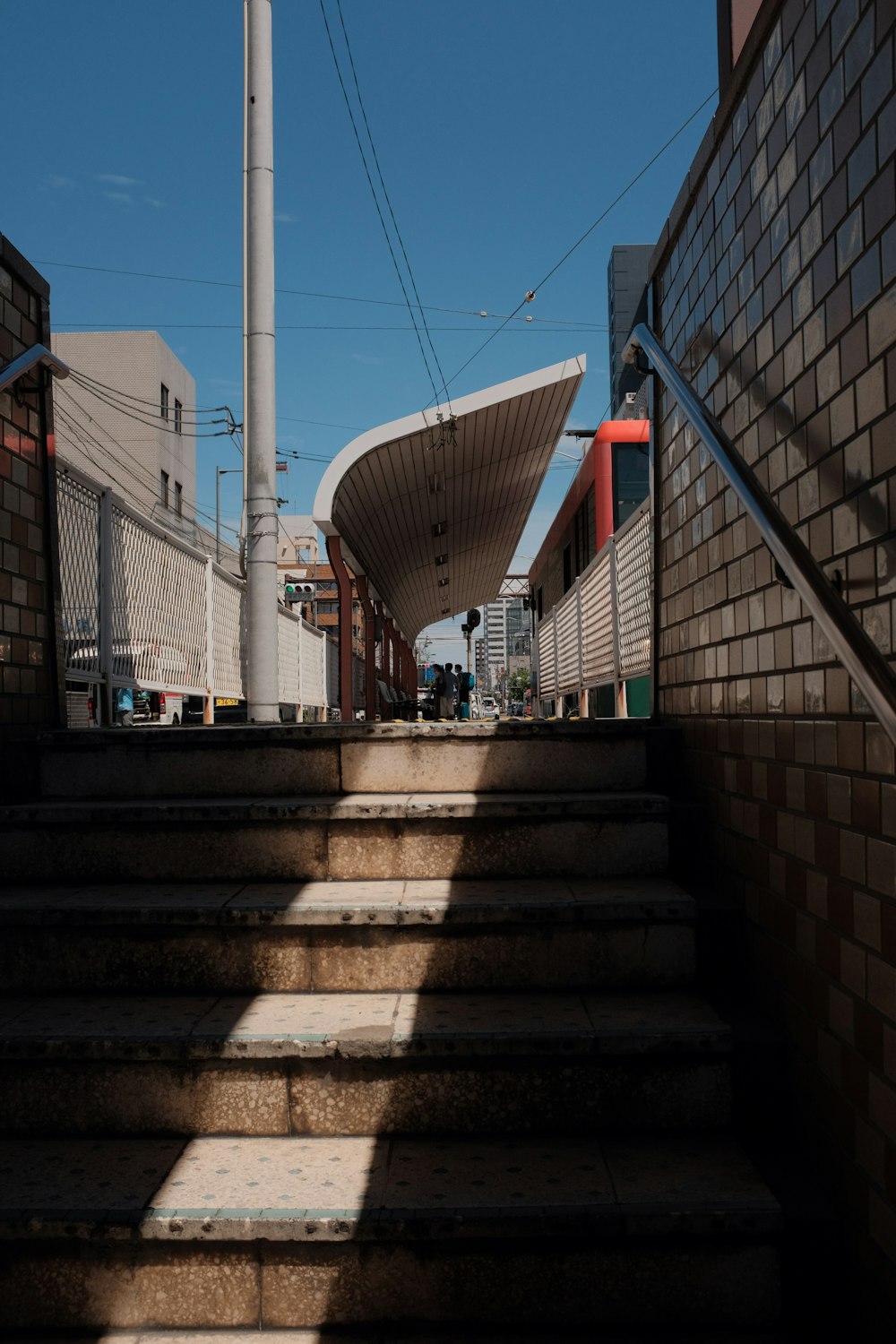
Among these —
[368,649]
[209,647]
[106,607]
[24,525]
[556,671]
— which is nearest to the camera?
[24,525]

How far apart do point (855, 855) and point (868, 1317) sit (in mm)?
790

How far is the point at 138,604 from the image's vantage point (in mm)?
5895

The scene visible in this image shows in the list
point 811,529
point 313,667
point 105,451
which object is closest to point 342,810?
point 811,529

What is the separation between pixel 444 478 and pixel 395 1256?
10.3 m

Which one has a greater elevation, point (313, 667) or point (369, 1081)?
point (313, 667)

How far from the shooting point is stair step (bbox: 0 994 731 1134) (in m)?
2.14

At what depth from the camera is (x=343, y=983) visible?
2512mm

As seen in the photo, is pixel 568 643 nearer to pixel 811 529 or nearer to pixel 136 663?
pixel 136 663

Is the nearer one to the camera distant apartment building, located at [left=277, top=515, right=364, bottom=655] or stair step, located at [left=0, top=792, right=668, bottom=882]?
stair step, located at [left=0, top=792, right=668, bottom=882]

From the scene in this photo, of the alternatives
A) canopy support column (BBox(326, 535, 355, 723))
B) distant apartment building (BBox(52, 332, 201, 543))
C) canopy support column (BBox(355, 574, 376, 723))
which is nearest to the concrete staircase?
canopy support column (BBox(326, 535, 355, 723))

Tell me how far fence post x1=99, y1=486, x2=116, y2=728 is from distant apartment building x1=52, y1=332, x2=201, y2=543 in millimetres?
28246

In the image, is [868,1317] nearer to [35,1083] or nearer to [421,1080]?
[421,1080]

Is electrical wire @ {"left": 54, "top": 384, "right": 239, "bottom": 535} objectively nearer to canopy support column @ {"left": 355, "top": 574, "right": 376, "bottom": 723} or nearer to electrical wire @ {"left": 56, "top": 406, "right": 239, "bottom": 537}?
electrical wire @ {"left": 56, "top": 406, "right": 239, "bottom": 537}

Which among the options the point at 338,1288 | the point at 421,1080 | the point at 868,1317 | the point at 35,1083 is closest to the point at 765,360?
the point at 421,1080
